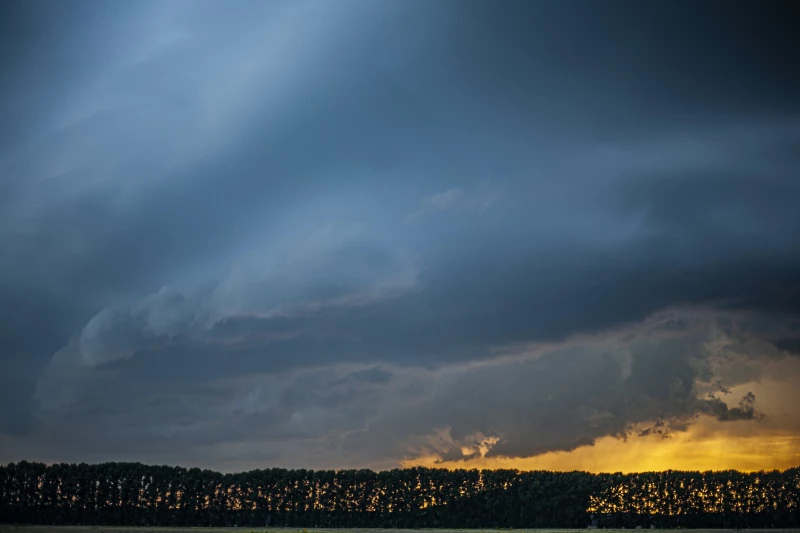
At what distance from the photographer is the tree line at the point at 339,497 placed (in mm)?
75062

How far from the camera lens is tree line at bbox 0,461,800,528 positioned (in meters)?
75.1

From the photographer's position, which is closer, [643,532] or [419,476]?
[643,532]

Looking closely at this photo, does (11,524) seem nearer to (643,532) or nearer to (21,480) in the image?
(21,480)

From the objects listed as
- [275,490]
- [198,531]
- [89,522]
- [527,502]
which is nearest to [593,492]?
[527,502]

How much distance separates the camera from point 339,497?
79750mm

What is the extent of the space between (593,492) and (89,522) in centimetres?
4952

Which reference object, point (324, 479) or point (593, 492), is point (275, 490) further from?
point (593, 492)

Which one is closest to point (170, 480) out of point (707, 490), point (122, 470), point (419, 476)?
point (122, 470)

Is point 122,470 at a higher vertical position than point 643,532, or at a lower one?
higher

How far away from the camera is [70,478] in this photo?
79.2m

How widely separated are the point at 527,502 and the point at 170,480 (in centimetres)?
3596

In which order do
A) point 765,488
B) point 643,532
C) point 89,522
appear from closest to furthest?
1. point 643,532
2. point 765,488
3. point 89,522

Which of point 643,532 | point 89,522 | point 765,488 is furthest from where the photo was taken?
point 89,522

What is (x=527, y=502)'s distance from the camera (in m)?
76.1
